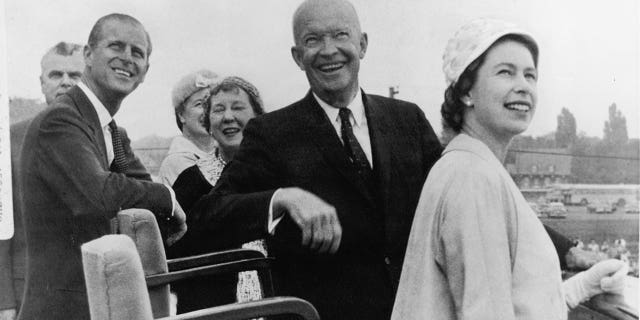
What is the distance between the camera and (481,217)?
154cm

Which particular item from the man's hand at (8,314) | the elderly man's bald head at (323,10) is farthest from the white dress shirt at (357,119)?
the man's hand at (8,314)

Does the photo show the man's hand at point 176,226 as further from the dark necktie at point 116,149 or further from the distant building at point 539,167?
the distant building at point 539,167

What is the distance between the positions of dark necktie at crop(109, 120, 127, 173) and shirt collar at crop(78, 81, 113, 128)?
2 centimetres

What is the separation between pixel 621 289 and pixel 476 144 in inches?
36.3

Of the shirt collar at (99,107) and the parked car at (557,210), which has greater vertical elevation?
the shirt collar at (99,107)

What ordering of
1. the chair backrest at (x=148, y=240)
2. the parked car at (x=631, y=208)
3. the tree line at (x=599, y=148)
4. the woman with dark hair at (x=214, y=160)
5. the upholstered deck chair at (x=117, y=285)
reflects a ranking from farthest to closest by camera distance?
the parked car at (x=631, y=208), the tree line at (x=599, y=148), the woman with dark hair at (x=214, y=160), the chair backrest at (x=148, y=240), the upholstered deck chair at (x=117, y=285)

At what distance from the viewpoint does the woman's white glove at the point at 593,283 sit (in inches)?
86.6

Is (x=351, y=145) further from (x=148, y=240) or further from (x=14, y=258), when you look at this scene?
(x=14, y=258)

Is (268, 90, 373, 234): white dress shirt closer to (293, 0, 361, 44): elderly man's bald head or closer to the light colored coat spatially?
(293, 0, 361, 44): elderly man's bald head

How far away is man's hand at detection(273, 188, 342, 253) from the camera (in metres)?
1.98

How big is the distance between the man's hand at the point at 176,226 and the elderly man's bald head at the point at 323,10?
63 centimetres

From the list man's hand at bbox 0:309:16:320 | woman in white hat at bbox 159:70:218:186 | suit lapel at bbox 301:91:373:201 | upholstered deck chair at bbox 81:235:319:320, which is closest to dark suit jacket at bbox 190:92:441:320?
suit lapel at bbox 301:91:373:201

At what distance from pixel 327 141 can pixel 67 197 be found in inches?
30.3

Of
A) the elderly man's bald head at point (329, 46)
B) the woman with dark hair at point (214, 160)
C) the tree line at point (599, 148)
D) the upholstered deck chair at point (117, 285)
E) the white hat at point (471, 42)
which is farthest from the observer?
the tree line at point (599, 148)
